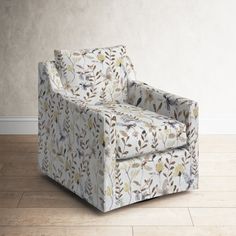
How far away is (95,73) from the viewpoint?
3.86m

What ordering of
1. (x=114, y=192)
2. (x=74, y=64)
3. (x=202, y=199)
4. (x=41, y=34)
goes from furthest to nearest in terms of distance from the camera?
(x=41, y=34)
(x=74, y=64)
(x=202, y=199)
(x=114, y=192)

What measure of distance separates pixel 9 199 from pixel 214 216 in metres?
1.16

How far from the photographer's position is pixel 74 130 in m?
3.48

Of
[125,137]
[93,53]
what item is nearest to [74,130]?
[125,137]

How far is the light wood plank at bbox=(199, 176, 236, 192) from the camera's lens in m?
3.72

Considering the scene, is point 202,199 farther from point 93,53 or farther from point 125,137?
point 93,53

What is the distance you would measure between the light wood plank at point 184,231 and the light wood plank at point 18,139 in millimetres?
1769

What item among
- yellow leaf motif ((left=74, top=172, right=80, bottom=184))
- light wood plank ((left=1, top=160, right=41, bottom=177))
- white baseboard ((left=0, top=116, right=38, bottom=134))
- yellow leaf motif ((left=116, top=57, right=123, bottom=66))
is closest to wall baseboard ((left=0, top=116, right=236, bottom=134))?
white baseboard ((left=0, top=116, right=38, bottom=134))

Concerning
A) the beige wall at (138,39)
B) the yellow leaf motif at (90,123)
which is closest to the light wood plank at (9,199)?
the yellow leaf motif at (90,123)

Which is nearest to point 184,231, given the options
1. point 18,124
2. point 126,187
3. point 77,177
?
point 126,187

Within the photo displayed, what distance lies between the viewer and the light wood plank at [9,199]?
346 cm

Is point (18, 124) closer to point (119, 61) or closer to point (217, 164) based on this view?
point (119, 61)

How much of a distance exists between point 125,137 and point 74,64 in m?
0.71

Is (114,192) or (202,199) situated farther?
(202,199)
